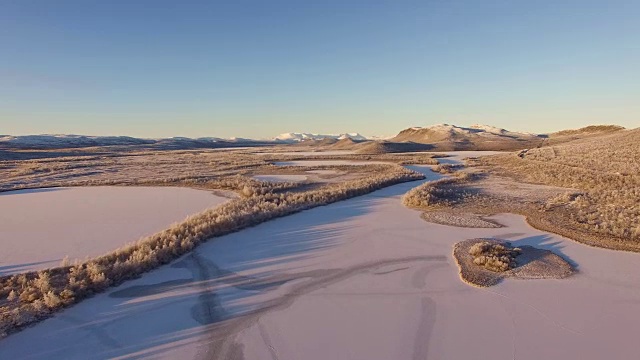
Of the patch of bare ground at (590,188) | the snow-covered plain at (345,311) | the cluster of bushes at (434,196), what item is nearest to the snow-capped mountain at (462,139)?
the patch of bare ground at (590,188)

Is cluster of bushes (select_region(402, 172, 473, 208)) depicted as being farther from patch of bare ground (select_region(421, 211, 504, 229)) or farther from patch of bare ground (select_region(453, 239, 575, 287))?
patch of bare ground (select_region(453, 239, 575, 287))

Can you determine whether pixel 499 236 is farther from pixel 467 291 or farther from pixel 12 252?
pixel 12 252

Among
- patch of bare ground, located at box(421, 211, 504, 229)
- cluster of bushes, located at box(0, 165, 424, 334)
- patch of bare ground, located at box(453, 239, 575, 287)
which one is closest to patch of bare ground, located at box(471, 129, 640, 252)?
patch of bare ground, located at box(421, 211, 504, 229)

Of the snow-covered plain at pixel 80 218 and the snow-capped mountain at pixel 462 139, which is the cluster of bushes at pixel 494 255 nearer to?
the snow-covered plain at pixel 80 218

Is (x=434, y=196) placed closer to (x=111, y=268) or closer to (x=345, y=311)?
(x=345, y=311)

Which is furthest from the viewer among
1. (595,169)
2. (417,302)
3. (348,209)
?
(595,169)

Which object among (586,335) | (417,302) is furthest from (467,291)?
(586,335)
